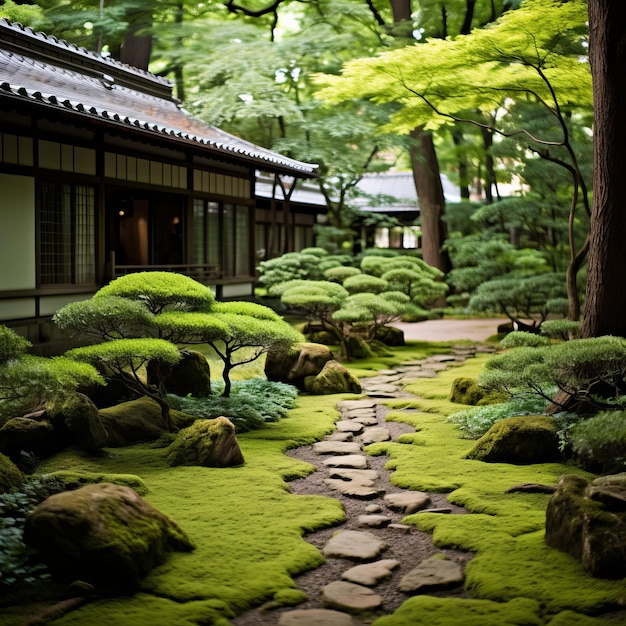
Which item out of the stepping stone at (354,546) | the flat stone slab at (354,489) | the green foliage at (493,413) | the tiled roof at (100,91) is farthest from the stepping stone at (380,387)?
the stepping stone at (354,546)

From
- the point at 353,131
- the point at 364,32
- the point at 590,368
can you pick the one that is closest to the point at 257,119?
the point at 353,131

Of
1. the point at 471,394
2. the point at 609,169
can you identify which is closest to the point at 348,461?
the point at 471,394

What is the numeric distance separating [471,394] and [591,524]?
18.9ft

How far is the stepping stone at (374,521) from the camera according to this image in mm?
5750

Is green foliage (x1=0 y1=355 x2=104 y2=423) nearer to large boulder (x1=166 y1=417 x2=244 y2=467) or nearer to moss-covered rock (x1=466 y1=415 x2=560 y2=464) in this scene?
large boulder (x1=166 y1=417 x2=244 y2=467)

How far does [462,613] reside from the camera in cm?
413

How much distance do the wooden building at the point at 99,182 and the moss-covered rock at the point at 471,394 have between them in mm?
6259

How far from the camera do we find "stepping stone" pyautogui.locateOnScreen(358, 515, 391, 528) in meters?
5.75

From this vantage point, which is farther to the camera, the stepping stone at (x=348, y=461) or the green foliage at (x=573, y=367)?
the stepping stone at (x=348, y=461)

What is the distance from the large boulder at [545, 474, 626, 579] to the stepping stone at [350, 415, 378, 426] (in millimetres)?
4272

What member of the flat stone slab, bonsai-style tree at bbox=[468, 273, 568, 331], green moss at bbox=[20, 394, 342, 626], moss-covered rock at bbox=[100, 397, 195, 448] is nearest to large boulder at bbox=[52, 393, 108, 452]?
green moss at bbox=[20, 394, 342, 626]

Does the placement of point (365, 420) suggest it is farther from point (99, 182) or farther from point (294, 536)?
point (99, 182)

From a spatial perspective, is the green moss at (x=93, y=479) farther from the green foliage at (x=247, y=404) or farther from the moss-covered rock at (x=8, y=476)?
the green foliage at (x=247, y=404)

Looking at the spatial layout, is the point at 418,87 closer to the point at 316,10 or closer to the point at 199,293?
the point at 199,293
